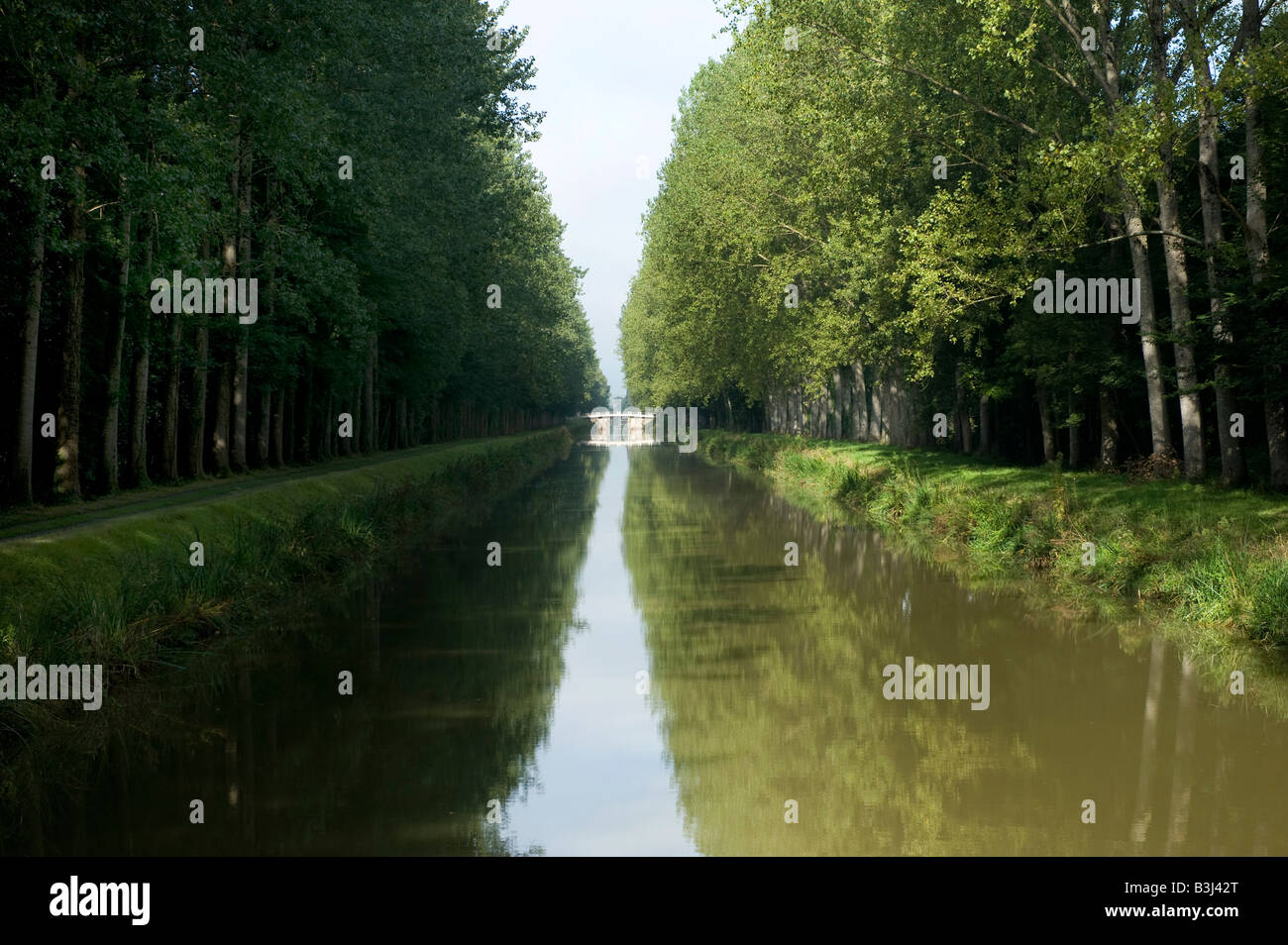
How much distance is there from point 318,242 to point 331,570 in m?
10.6

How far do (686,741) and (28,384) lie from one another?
13.1 meters

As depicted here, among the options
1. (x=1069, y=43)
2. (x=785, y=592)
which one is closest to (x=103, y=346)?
(x=785, y=592)

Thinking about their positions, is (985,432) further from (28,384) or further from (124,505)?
(28,384)

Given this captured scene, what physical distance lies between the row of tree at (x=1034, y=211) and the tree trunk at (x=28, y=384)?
16956 millimetres

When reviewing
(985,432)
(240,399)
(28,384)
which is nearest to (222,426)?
(240,399)

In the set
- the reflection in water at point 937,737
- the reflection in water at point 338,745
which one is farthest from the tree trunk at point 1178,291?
the reflection in water at point 338,745

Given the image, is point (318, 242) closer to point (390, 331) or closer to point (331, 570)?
point (331, 570)

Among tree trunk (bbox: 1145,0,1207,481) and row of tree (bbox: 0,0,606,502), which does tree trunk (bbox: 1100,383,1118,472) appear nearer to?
tree trunk (bbox: 1145,0,1207,481)

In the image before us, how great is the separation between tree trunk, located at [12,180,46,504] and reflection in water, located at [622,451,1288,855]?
32.0ft

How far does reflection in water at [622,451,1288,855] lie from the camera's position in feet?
24.2

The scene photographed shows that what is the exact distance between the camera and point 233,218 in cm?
2438

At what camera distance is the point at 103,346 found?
76.5 feet

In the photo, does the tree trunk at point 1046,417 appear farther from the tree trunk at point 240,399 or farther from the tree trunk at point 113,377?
the tree trunk at point 113,377

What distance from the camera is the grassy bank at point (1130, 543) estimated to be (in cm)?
1289
